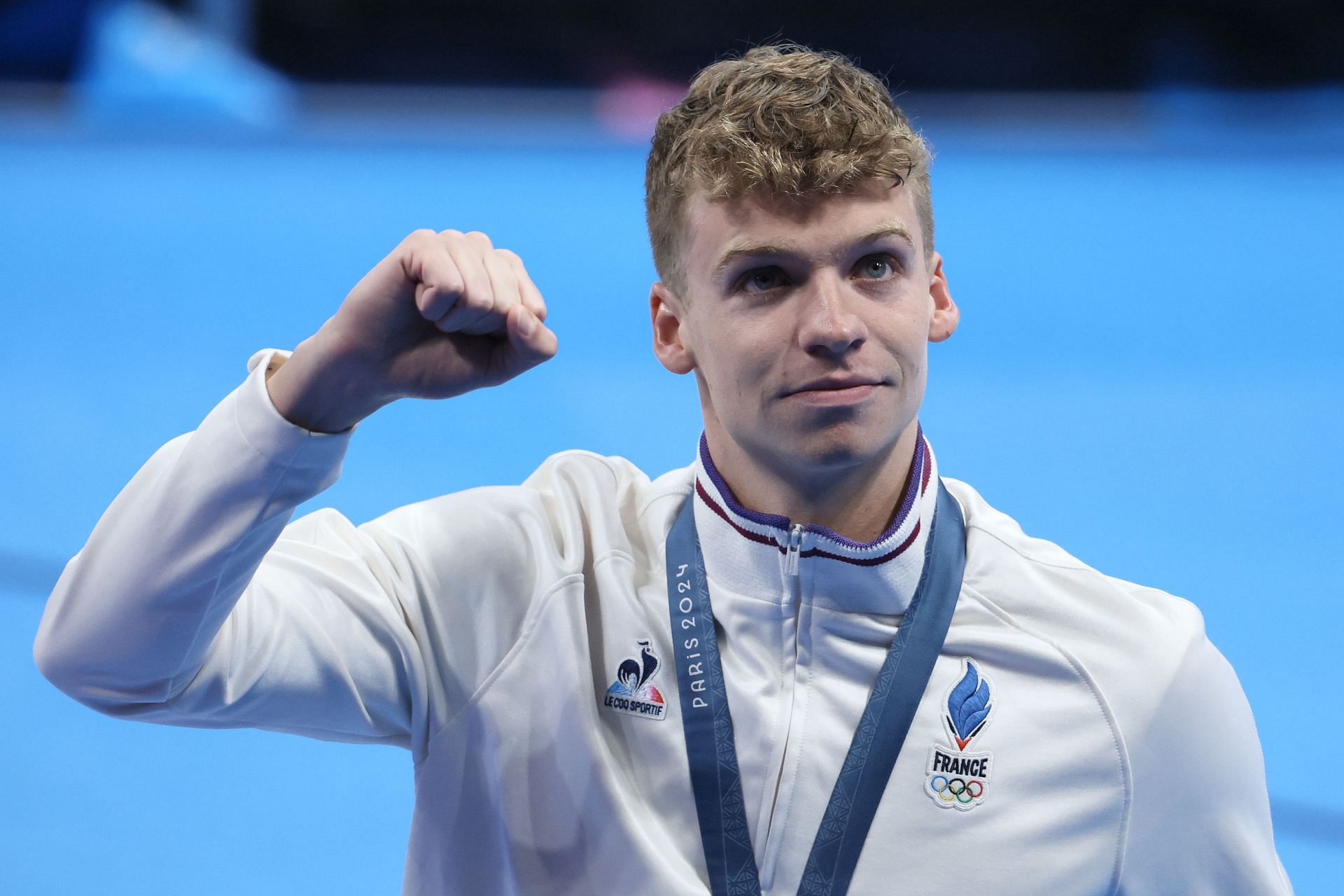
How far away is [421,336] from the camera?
2.25 m

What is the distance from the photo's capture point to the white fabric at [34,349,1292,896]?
98.3 inches

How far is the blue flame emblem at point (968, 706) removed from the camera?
260 cm

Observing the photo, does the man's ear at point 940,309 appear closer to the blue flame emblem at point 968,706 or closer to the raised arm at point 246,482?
the blue flame emblem at point 968,706

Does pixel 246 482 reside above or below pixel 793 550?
below

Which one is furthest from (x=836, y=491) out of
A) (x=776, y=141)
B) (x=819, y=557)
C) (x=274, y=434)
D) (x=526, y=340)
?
(x=274, y=434)

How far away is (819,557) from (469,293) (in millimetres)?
901

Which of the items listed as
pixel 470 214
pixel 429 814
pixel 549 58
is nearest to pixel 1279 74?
pixel 549 58

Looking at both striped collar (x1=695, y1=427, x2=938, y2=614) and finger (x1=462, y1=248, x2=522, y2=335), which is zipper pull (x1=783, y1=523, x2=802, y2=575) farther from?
finger (x1=462, y1=248, x2=522, y2=335)

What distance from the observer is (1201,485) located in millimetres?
7215

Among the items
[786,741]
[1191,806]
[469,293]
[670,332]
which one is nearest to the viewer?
[469,293]

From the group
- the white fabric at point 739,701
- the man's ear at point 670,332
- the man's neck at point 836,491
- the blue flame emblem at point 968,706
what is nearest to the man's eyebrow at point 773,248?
the man's ear at point 670,332

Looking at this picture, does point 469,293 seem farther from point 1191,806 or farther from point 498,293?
point 1191,806

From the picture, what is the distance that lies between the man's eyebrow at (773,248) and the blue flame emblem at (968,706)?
818 millimetres

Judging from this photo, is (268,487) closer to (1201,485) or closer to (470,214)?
(1201,485)
